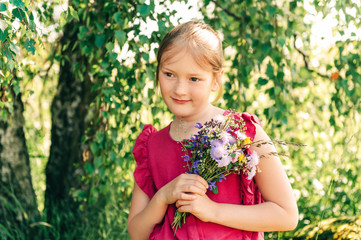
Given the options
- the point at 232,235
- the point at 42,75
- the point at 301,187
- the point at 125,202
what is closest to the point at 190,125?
the point at 232,235

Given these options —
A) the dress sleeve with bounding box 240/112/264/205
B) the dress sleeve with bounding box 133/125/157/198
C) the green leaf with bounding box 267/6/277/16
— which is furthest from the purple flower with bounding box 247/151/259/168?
the green leaf with bounding box 267/6/277/16

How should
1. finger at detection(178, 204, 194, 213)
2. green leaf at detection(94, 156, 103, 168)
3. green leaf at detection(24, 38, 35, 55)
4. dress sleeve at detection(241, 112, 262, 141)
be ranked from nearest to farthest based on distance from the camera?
finger at detection(178, 204, 194, 213), dress sleeve at detection(241, 112, 262, 141), green leaf at detection(24, 38, 35, 55), green leaf at detection(94, 156, 103, 168)

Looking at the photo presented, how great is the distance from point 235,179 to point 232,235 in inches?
8.0

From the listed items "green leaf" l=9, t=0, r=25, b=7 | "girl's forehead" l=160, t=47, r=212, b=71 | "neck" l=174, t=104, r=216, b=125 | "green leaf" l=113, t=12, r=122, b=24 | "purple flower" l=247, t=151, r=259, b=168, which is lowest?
"purple flower" l=247, t=151, r=259, b=168

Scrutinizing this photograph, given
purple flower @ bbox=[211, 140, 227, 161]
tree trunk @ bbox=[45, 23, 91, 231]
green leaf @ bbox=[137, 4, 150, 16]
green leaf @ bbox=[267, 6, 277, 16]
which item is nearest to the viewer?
purple flower @ bbox=[211, 140, 227, 161]

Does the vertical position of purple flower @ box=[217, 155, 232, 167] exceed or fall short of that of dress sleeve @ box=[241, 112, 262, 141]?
it falls short

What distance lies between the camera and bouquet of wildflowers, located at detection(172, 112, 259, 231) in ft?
5.19

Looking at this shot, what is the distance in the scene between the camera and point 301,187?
3.94 metres

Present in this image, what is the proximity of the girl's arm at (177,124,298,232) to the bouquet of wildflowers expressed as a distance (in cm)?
7

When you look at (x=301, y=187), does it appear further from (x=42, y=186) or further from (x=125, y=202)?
(x=42, y=186)

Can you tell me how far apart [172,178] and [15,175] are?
173 cm

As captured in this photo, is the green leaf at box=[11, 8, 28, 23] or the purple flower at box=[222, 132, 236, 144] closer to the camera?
the purple flower at box=[222, 132, 236, 144]

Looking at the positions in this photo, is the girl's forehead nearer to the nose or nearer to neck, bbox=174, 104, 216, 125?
the nose

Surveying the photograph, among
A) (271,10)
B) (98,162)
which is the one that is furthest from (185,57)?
(98,162)
